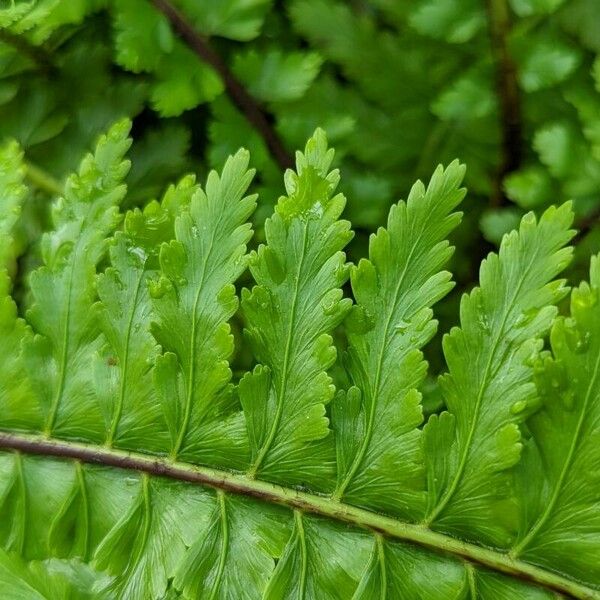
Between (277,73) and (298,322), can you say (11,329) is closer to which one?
(298,322)

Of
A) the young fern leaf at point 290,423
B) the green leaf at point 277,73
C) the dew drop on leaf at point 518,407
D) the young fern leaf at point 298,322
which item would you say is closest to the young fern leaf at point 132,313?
the young fern leaf at point 290,423

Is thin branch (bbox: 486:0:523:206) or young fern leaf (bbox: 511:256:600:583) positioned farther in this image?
thin branch (bbox: 486:0:523:206)

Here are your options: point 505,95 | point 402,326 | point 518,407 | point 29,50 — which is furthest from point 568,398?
point 29,50

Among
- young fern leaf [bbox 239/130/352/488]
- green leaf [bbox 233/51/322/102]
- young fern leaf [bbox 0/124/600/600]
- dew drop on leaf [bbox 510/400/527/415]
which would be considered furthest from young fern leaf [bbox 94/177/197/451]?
dew drop on leaf [bbox 510/400/527/415]

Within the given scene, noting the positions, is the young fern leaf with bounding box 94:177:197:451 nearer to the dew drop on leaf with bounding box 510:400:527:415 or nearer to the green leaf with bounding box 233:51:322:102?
the green leaf with bounding box 233:51:322:102

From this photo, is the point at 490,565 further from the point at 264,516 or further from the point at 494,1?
the point at 494,1

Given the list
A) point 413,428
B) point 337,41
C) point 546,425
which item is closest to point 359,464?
point 413,428
